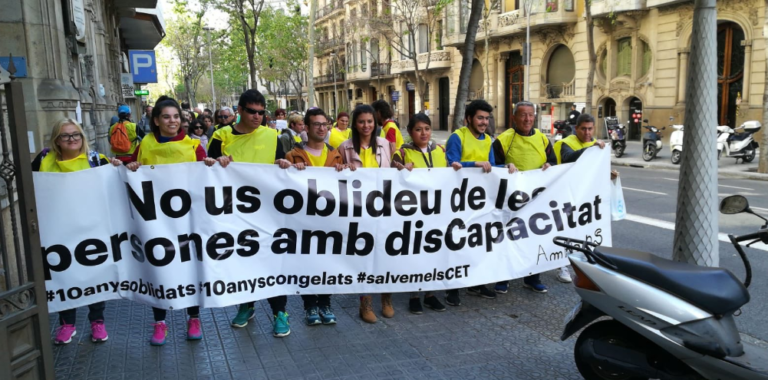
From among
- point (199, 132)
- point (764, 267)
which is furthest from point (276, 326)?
point (199, 132)

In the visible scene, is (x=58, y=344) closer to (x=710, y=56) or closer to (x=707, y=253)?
(x=707, y=253)

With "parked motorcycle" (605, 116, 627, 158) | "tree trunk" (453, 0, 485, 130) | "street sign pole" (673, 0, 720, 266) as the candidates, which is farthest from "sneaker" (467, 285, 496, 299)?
"parked motorcycle" (605, 116, 627, 158)

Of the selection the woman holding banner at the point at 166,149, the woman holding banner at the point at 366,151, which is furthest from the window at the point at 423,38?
the woman holding banner at the point at 166,149

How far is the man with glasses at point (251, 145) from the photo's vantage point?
4.73m

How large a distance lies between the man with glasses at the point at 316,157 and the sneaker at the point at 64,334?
5.80ft

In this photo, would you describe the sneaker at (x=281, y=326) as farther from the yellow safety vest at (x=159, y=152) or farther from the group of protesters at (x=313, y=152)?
the yellow safety vest at (x=159, y=152)

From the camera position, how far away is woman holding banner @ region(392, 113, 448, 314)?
5215mm

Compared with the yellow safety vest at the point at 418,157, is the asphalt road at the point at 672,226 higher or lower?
lower

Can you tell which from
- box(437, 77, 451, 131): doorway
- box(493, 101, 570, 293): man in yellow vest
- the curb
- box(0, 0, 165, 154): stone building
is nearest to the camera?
box(493, 101, 570, 293): man in yellow vest

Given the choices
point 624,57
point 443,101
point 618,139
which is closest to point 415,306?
point 618,139

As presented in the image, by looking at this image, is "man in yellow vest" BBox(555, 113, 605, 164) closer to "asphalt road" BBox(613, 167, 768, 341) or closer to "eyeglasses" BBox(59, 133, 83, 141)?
"asphalt road" BBox(613, 167, 768, 341)

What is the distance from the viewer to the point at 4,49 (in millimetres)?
7137

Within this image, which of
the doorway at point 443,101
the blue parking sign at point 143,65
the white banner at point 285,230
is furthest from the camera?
the doorway at point 443,101

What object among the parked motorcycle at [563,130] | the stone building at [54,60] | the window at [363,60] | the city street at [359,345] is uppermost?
the window at [363,60]
